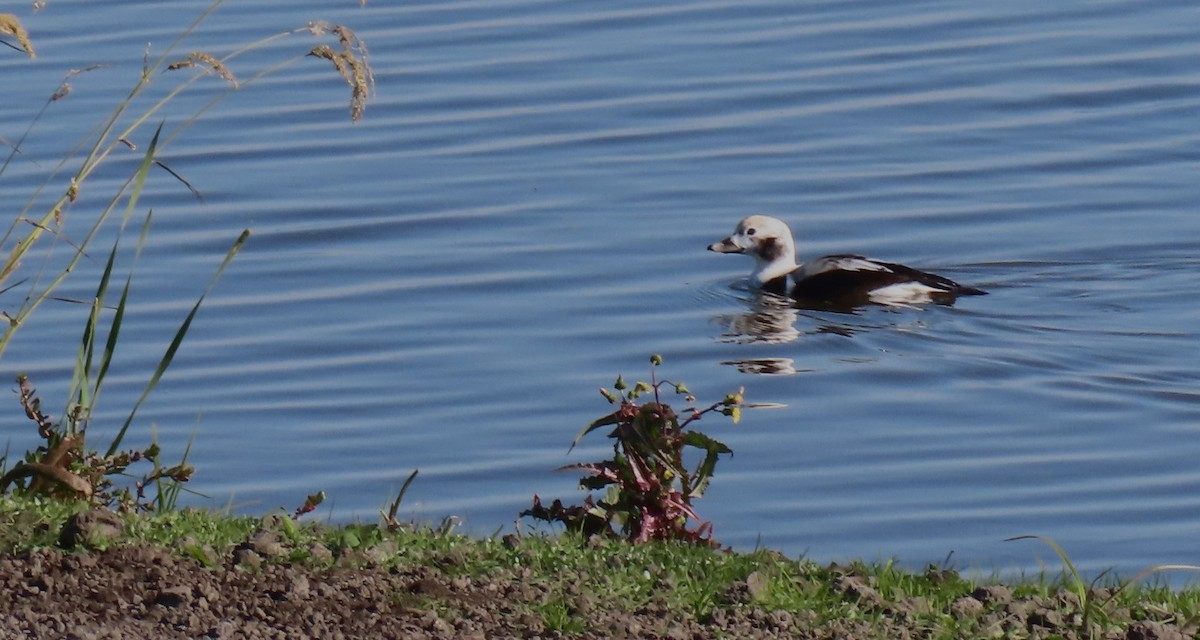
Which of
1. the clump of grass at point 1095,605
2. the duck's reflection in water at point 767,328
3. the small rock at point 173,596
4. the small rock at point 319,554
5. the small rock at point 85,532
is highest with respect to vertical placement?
the duck's reflection in water at point 767,328

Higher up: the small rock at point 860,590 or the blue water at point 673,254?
the blue water at point 673,254

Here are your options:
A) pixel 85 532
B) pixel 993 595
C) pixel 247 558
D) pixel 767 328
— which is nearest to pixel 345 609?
pixel 247 558

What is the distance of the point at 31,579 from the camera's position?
5355mm

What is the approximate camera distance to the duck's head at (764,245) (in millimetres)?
13156

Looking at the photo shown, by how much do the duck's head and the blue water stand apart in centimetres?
22

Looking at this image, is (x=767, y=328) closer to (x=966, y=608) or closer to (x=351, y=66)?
(x=351, y=66)

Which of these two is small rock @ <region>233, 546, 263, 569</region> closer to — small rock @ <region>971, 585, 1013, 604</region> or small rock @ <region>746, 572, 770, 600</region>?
small rock @ <region>746, 572, 770, 600</region>

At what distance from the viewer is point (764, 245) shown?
13203 mm

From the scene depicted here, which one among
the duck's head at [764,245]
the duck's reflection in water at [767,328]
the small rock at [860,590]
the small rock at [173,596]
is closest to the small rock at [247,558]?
the small rock at [173,596]

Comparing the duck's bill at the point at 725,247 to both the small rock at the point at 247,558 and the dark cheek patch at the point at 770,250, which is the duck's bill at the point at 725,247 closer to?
the dark cheek patch at the point at 770,250

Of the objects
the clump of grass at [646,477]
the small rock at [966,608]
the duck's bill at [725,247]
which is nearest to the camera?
the small rock at [966,608]

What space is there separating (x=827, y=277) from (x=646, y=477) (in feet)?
20.4

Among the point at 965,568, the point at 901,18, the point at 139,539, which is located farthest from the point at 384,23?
the point at 139,539

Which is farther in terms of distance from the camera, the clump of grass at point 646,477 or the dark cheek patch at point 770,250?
the dark cheek patch at point 770,250
